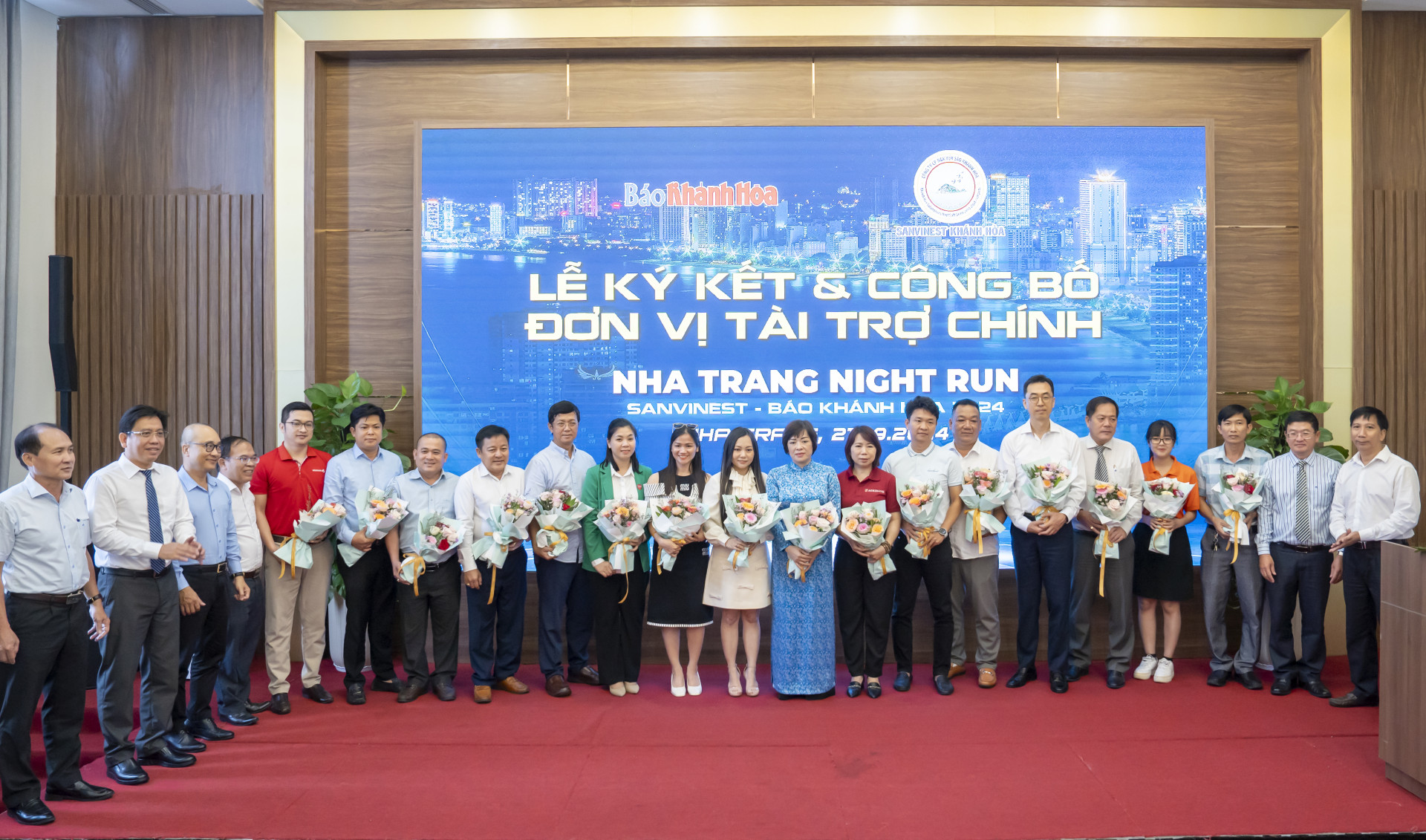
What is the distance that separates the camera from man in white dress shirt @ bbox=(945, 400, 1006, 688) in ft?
16.4

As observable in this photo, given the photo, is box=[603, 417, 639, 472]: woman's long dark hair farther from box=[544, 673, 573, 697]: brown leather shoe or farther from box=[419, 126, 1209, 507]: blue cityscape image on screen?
box=[544, 673, 573, 697]: brown leather shoe

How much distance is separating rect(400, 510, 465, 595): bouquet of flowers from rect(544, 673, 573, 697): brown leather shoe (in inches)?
33.3

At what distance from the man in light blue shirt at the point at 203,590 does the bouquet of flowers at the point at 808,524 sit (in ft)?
8.19

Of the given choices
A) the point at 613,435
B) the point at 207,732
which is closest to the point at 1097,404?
the point at 613,435

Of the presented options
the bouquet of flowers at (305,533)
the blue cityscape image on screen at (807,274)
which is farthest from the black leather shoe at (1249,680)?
the bouquet of flowers at (305,533)

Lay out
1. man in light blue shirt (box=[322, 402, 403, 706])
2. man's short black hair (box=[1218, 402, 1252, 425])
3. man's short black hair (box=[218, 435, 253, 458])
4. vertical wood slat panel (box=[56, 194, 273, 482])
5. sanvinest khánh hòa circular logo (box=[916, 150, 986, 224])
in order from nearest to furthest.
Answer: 1. man's short black hair (box=[218, 435, 253, 458])
2. man in light blue shirt (box=[322, 402, 403, 706])
3. man's short black hair (box=[1218, 402, 1252, 425])
4. sanvinest khánh hòa circular logo (box=[916, 150, 986, 224])
5. vertical wood slat panel (box=[56, 194, 273, 482])

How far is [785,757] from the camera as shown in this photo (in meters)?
3.95

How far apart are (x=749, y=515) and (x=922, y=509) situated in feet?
2.84

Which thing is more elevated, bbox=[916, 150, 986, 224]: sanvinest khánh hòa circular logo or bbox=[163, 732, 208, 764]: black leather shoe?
bbox=[916, 150, 986, 224]: sanvinest khánh hòa circular logo

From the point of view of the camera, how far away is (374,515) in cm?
466

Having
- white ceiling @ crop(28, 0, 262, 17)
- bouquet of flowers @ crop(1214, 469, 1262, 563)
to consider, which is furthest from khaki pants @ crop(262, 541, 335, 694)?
bouquet of flowers @ crop(1214, 469, 1262, 563)

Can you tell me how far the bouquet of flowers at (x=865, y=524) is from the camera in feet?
15.4

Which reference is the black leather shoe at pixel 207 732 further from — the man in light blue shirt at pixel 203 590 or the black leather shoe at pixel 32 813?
Answer: the black leather shoe at pixel 32 813

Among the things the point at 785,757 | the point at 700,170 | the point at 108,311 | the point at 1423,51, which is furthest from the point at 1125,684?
the point at 108,311
